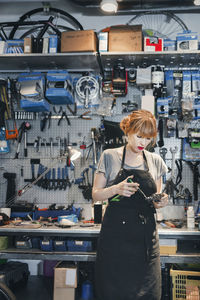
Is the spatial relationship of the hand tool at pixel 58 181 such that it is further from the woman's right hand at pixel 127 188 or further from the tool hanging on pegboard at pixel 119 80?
the woman's right hand at pixel 127 188

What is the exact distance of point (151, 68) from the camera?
3652 millimetres

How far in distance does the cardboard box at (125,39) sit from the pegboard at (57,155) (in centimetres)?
56

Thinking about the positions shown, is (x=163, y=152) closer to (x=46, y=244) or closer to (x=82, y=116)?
(x=82, y=116)

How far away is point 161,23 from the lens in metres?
4.02

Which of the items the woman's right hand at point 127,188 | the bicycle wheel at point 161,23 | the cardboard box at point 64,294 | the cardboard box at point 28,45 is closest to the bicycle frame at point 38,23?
the cardboard box at point 28,45

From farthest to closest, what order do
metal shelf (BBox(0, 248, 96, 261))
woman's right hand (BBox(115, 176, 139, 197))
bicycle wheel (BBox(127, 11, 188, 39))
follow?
bicycle wheel (BBox(127, 11, 188, 39))
metal shelf (BBox(0, 248, 96, 261))
woman's right hand (BBox(115, 176, 139, 197))

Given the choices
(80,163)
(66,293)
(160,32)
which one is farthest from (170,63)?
(66,293)

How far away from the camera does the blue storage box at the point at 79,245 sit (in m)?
3.13

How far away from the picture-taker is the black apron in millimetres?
1857

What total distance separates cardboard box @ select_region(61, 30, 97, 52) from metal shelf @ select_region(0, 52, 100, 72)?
0.06 metres

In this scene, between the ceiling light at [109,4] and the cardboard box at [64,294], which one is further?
the ceiling light at [109,4]

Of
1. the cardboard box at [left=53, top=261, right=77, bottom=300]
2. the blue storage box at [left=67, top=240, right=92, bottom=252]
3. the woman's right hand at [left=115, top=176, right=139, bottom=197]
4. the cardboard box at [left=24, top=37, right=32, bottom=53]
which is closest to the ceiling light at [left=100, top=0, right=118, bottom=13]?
the cardboard box at [left=24, top=37, right=32, bottom=53]

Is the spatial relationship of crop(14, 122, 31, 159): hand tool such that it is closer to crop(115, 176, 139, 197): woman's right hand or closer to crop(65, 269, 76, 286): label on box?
crop(65, 269, 76, 286): label on box

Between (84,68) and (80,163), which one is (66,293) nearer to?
(80,163)
